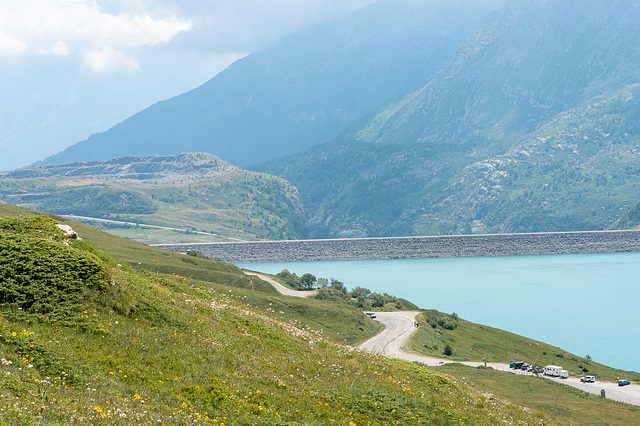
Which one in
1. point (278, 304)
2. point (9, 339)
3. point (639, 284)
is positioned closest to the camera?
point (9, 339)

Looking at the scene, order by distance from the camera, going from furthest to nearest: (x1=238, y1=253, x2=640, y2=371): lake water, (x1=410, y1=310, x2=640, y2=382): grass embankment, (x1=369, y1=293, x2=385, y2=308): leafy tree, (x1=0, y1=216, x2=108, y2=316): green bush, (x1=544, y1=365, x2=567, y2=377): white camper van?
1. (x1=238, y1=253, x2=640, y2=371): lake water
2. (x1=369, y1=293, x2=385, y2=308): leafy tree
3. (x1=410, y1=310, x2=640, y2=382): grass embankment
4. (x1=544, y1=365, x2=567, y2=377): white camper van
5. (x1=0, y1=216, x2=108, y2=316): green bush

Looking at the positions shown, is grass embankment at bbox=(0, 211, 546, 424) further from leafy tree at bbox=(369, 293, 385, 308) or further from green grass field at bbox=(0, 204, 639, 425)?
leafy tree at bbox=(369, 293, 385, 308)

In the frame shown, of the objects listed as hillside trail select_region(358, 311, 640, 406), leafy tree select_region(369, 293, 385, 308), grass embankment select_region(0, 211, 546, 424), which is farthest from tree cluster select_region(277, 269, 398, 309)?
grass embankment select_region(0, 211, 546, 424)

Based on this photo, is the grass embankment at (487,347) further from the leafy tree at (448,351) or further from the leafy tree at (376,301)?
the leafy tree at (376,301)

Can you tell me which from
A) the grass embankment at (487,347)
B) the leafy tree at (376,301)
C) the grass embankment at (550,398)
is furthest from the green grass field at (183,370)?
the leafy tree at (376,301)

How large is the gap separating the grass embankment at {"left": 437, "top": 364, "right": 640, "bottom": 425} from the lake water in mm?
31626

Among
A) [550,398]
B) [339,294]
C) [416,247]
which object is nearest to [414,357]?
[550,398]

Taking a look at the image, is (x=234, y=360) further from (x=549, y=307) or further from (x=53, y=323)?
(x=549, y=307)

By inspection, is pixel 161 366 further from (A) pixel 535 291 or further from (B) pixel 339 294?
(A) pixel 535 291

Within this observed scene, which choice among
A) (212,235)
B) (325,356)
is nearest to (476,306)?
(325,356)

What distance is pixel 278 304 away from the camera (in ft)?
148

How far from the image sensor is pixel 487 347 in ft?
187

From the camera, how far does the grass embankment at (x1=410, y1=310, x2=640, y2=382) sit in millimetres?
50250

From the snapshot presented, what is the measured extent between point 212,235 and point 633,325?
142m
